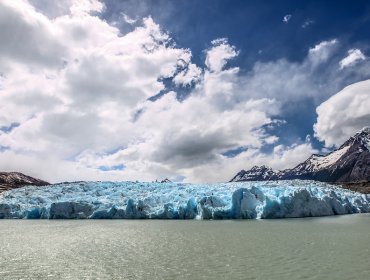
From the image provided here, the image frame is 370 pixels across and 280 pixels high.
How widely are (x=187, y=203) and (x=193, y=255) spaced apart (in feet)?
61.2

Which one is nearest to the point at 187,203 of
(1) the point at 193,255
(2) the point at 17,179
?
(1) the point at 193,255

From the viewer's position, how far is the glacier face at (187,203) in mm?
31812

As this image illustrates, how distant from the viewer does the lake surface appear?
11484mm

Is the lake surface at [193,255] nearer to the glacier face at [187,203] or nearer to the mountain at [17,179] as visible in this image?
the glacier face at [187,203]

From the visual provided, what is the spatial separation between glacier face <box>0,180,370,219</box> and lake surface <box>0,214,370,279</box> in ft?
31.8

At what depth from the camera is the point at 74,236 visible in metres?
21.7

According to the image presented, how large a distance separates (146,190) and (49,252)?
90.2 ft

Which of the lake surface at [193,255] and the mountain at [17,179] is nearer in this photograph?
the lake surface at [193,255]

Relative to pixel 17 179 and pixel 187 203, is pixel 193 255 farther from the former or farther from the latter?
pixel 17 179

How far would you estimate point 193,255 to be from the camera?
1471cm

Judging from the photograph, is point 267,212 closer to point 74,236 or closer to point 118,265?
point 74,236

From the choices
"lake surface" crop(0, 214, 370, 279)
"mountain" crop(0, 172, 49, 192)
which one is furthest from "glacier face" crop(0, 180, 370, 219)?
"mountain" crop(0, 172, 49, 192)

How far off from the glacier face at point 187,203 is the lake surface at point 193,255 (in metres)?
9.70

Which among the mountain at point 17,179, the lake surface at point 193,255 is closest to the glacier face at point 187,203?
the lake surface at point 193,255
